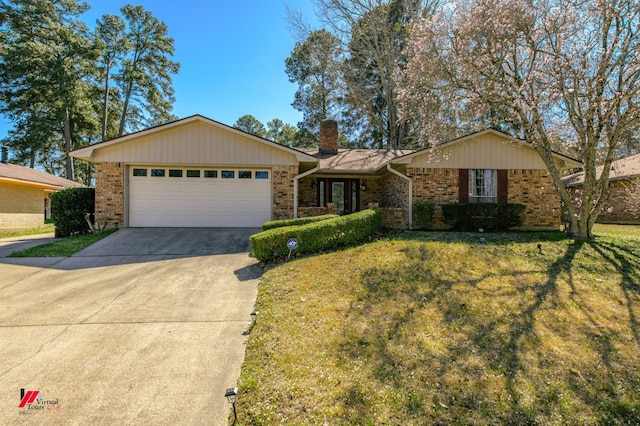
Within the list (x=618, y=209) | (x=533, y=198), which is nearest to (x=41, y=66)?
(x=533, y=198)

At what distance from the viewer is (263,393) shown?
2.83m

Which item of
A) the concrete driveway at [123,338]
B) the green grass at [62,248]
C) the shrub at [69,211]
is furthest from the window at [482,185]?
the shrub at [69,211]

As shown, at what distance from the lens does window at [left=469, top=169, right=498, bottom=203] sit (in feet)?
39.0

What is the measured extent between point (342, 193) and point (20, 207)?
50.5 feet

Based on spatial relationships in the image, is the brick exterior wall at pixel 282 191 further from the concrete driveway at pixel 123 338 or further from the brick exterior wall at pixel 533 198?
the brick exterior wall at pixel 533 198

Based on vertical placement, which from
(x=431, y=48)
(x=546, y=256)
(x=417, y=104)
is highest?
(x=431, y=48)

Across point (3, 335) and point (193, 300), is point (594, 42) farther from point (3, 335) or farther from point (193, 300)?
point (3, 335)

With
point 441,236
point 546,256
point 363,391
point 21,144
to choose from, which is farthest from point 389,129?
point 21,144

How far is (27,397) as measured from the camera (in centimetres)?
281

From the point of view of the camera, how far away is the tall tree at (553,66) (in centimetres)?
767

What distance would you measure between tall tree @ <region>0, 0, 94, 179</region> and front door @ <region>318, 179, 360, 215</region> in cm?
2163

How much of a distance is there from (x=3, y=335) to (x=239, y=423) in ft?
12.0

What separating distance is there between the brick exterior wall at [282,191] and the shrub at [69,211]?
672 centimetres

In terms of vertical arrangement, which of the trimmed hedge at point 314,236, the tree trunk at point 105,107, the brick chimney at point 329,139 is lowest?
the trimmed hedge at point 314,236
